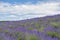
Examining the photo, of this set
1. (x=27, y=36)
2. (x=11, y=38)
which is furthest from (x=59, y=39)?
(x=11, y=38)

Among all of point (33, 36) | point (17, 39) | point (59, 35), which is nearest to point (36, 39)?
point (33, 36)

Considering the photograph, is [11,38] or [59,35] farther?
[59,35]

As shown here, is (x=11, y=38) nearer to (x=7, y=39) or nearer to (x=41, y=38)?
(x=7, y=39)

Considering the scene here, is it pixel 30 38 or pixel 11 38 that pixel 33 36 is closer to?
pixel 30 38

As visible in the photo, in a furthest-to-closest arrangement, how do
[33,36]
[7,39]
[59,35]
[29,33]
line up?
[59,35], [29,33], [33,36], [7,39]

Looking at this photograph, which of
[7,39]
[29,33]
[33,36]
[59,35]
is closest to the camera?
[7,39]

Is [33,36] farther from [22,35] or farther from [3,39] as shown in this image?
[3,39]

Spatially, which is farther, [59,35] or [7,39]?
[59,35]

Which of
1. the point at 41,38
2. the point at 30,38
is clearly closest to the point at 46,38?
the point at 41,38
